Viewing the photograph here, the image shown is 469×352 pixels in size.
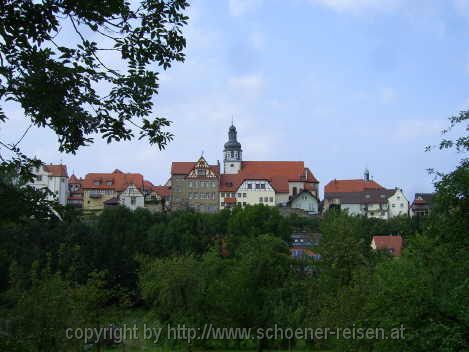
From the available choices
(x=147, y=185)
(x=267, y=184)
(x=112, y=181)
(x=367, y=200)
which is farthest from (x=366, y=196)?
(x=112, y=181)

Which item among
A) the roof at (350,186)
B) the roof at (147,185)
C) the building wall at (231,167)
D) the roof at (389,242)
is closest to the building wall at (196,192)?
the roof at (147,185)

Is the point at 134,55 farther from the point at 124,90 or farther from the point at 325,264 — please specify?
the point at 325,264

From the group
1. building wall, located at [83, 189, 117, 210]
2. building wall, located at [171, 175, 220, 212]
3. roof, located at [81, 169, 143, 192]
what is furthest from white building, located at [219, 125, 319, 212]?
building wall, located at [83, 189, 117, 210]

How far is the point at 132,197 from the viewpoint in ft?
289

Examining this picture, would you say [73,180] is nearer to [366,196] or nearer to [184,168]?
[184,168]

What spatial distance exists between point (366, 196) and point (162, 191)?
31.1 metres

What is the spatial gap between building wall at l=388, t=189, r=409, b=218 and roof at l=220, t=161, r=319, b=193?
12005 mm

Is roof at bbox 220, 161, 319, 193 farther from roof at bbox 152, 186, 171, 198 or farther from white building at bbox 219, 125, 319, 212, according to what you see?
roof at bbox 152, 186, 171, 198

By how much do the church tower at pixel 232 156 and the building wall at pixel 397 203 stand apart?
971 inches

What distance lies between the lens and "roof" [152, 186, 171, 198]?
3648 inches

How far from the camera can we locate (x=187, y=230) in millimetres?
64438

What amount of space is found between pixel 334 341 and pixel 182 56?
14548mm

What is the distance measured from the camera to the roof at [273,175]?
9219cm

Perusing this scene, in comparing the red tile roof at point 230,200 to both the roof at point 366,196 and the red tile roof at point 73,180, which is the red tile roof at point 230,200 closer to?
the roof at point 366,196
